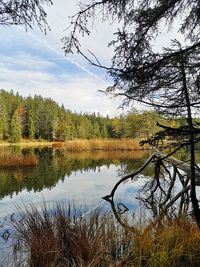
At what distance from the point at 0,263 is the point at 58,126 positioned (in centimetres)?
8077

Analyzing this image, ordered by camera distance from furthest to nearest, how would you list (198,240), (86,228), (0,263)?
(0,263) < (86,228) < (198,240)

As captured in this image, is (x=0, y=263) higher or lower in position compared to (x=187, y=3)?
lower

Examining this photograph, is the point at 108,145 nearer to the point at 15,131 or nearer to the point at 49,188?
the point at 49,188

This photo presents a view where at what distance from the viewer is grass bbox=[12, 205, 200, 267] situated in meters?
3.97

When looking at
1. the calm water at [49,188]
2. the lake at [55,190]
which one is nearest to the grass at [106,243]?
the lake at [55,190]

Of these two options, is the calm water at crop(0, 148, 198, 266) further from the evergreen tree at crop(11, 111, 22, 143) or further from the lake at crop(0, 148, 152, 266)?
the evergreen tree at crop(11, 111, 22, 143)

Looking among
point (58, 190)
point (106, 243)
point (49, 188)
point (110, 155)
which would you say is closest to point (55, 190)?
point (58, 190)

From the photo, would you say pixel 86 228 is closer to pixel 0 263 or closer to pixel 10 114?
pixel 0 263

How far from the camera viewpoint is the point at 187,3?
3.32 metres

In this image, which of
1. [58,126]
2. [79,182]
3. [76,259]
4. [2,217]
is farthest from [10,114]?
[76,259]

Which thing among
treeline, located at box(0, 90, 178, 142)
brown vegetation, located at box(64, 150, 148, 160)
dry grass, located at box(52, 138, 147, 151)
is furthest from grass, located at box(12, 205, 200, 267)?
treeline, located at box(0, 90, 178, 142)

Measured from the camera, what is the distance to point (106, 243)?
4.63 m

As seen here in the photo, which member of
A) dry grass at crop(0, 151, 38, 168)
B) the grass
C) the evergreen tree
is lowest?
the grass

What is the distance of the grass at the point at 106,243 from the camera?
3.97 meters
